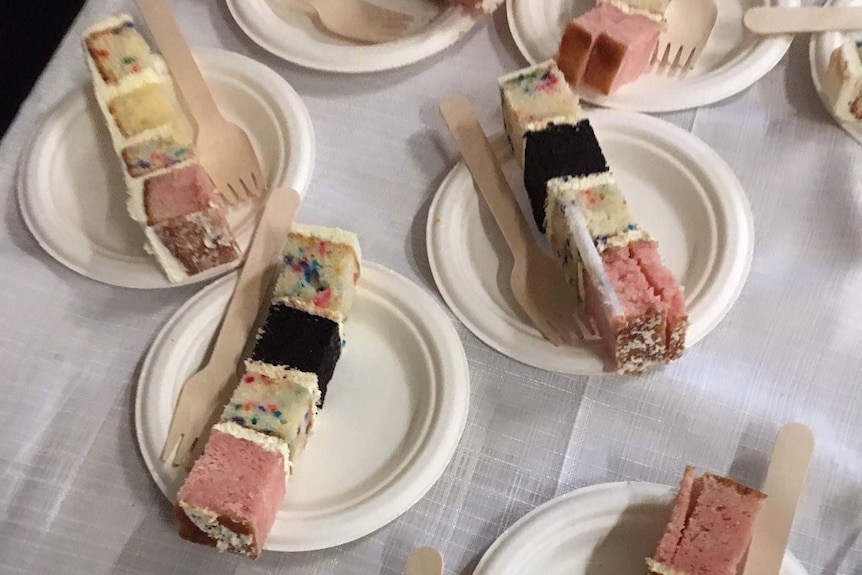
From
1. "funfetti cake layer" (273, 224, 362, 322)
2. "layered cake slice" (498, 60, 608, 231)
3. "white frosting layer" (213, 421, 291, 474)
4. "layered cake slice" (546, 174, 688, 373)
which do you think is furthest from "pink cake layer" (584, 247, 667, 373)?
"white frosting layer" (213, 421, 291, 474)

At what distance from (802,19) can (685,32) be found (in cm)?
18

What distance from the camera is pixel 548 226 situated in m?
1.04

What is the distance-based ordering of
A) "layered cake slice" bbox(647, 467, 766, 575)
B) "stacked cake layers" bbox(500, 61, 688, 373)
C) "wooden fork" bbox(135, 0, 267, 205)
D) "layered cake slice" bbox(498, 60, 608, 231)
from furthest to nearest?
"wooden fork" bbox(135, 0, 267, 205), "layered cake slice" bbox(498, 60, 608, 231), "stacked cake layers" bbox(500, 61, 688, 373), "layered cake slice" bbox(647, 467, 766, 575)

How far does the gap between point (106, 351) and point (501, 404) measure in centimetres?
56

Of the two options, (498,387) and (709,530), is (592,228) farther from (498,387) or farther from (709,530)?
(709,530)

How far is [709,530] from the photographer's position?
0.82m

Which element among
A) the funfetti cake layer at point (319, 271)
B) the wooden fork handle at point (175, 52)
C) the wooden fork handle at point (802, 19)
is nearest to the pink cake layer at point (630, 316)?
the funfetti cake layer at point (319, 271)

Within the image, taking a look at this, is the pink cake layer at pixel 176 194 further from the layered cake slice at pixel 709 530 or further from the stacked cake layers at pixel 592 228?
the layered cake slice at pixel 709 530

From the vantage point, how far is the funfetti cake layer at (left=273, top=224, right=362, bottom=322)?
37.8 inches

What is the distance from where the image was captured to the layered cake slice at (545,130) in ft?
3.34

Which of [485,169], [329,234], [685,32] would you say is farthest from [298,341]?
[685,32]

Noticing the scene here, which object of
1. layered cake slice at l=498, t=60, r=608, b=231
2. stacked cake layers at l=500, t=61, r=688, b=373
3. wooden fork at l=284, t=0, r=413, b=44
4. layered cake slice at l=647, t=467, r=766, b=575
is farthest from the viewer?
wooden fork at l=284, t=0, r=413, b=44

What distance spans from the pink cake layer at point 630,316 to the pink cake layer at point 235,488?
17.0 inches

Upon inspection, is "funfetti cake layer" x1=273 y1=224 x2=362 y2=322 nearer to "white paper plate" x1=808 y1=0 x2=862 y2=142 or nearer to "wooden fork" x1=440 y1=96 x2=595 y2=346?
"wooden fork" x1=440 y1=96 x2=595 y2=346
